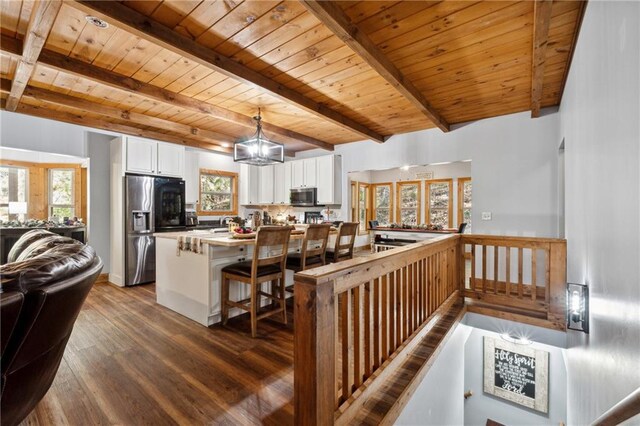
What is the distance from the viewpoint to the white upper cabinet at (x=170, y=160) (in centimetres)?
494

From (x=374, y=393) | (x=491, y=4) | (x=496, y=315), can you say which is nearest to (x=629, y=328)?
(x=374, y=393)

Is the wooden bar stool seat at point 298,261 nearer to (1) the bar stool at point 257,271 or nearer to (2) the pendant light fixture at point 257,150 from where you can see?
(1) the bar stool at point 257,271

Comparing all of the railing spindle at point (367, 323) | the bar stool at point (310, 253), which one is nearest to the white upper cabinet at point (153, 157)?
the bar stool at point (310, 253)

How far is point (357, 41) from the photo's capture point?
2055 millimetres

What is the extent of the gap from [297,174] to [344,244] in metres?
2.81

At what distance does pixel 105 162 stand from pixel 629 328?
6090 mm

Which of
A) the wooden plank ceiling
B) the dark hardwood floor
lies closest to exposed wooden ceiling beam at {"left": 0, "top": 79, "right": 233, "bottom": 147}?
the wooden plank ceiling

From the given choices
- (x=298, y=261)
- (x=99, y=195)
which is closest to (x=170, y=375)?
(x=298, y=261)

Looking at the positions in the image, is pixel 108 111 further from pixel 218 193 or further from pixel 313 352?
pixel 313 352

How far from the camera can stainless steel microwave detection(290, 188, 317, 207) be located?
5859 millimetres

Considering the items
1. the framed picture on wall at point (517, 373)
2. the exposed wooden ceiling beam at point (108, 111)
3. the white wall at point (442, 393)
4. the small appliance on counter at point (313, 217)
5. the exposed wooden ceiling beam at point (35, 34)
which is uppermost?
the exposed wooden ceiling beam at point (108, 111)

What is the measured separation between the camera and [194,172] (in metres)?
5.63

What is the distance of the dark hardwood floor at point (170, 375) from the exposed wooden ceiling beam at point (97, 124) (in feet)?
9.60

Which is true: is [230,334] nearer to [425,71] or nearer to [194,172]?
[425,71]
